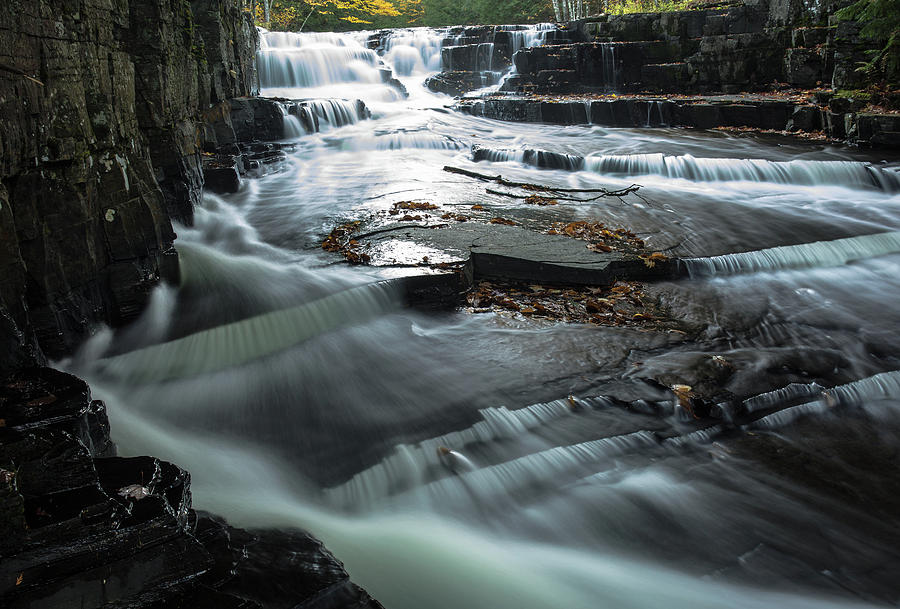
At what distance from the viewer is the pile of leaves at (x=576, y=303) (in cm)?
543

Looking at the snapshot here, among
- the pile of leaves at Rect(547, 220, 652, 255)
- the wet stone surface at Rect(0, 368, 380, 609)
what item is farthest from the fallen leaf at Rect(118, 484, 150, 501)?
the pile of leaves at Rect(547, 220, 652, 255)

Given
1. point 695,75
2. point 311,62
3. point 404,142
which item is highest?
point 311,62

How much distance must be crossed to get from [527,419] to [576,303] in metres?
1.97

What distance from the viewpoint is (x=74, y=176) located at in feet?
14.3

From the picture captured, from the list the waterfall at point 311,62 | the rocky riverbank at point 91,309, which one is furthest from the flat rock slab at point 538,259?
the waterfall at point 311,62

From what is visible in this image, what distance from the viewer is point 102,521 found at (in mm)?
2305

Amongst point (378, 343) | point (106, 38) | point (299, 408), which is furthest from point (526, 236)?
point (106, 38)

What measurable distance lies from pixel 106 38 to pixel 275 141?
30.2ft

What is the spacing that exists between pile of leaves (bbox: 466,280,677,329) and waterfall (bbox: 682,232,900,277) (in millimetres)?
1042

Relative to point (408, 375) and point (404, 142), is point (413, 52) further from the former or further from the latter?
point (408, 375)

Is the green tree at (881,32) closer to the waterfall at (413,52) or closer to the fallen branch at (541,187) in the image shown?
the fallen branch at (541,187)

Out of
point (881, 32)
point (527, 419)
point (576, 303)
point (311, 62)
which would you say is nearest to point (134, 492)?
point (527, 419)

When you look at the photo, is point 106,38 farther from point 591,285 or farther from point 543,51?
point 543,51

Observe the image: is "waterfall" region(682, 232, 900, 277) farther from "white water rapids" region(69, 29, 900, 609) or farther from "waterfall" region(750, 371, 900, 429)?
"waterfall" region(750, 371, 900, 429)
